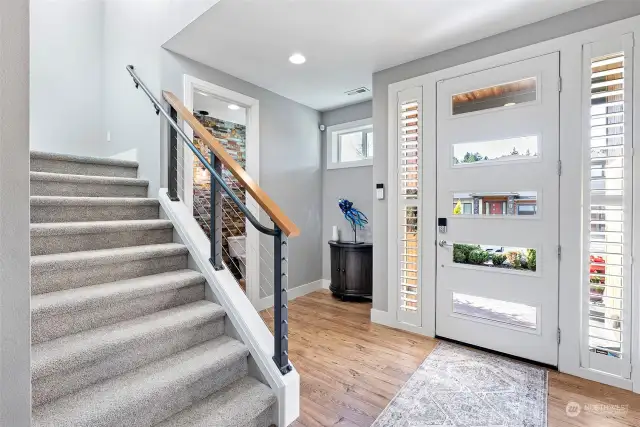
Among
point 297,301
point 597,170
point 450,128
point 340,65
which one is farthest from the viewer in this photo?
point 297,301

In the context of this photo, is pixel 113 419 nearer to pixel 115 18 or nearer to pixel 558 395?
pixel 558 395

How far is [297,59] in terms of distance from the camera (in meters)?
3.02

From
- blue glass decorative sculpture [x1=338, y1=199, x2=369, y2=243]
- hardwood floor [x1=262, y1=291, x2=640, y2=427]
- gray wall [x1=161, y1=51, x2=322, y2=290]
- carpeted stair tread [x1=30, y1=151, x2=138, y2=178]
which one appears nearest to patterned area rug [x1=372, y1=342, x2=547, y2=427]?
hardwood floor [x1=262, y1=291, x2=640, y2=427]

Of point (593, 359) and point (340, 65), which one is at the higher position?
point (340, 65)

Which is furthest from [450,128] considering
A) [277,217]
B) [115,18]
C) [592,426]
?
[115,18]

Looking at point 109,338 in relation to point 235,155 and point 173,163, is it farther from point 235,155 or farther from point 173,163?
point 235,155

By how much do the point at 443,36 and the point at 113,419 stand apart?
3.29 m

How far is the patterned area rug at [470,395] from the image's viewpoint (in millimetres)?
1791

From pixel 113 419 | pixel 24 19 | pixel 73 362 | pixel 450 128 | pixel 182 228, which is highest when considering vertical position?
pixel 450 128

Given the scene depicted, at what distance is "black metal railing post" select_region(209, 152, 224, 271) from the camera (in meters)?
2.05

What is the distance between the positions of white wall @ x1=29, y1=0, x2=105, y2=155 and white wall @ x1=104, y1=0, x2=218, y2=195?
134 mm

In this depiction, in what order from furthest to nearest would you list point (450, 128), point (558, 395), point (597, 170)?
point (450, 128)
point (597, 170)
point (558, 395)

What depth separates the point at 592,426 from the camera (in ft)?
5.78

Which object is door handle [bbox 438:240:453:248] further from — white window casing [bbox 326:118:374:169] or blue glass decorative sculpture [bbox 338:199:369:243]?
white window casing [bbox 326:118:374:169]
